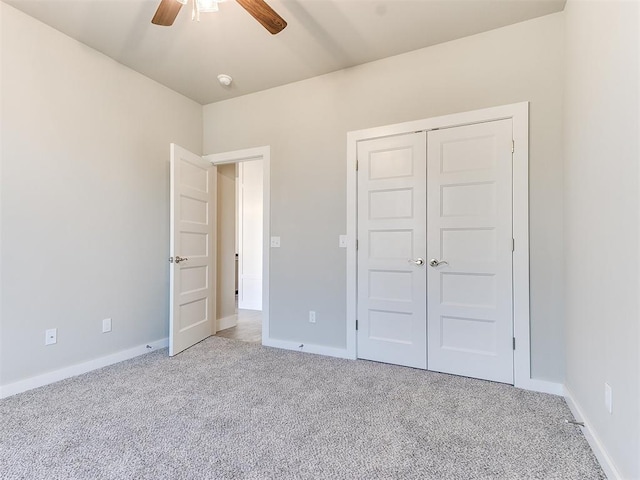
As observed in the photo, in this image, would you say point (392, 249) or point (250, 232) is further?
point (250, 232)

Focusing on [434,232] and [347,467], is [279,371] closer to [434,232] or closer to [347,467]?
[347,467]

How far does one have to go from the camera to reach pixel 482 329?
8.25 feet

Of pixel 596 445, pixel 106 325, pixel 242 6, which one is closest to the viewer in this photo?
pixel 596 445

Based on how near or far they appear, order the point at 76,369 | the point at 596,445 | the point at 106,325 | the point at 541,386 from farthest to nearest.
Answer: the point at 106,325, the point at 76,369, the point at 541,386, the point at 596,445

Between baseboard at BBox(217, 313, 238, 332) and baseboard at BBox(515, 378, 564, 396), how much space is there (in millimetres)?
3150

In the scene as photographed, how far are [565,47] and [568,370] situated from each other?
221 cm

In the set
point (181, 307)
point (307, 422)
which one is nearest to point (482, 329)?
point (307, 422)

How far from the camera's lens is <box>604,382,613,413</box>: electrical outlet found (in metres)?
1.45

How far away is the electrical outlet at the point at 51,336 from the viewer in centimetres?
245

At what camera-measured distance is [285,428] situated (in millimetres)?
1825

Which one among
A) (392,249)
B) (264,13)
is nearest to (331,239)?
(392,249)

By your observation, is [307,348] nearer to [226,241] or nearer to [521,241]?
[226,241]

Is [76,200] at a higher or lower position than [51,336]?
higher

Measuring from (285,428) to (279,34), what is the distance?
9.03 feet
